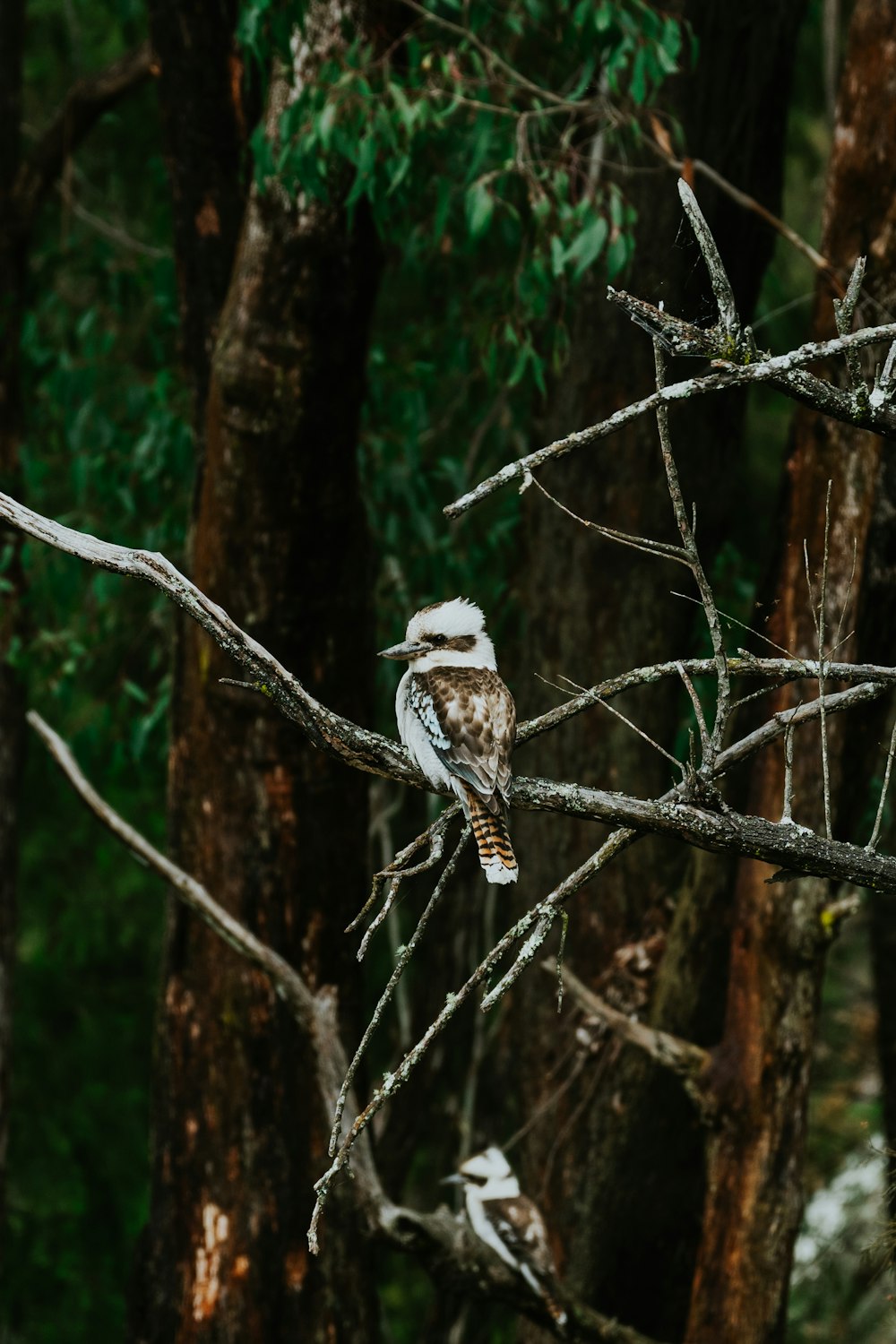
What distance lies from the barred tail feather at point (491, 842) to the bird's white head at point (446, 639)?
739 mm

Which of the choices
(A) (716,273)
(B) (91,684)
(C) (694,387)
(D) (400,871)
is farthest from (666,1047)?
(B) (91,684)

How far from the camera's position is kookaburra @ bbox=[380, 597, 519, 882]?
3.54 meters

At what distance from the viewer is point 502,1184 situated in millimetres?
5930

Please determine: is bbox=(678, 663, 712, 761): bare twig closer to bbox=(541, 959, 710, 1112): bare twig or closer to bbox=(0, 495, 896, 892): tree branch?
bbox=(0, 495, 896, 892): tree branch

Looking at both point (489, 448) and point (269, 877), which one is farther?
point (489, 448)

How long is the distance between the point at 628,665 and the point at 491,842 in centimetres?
227

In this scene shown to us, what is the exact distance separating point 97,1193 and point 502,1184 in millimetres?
5709

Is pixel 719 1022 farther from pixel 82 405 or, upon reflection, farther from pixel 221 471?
pixel 82 405

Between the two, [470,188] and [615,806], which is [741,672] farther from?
[470,188]

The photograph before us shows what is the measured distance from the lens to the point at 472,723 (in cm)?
377

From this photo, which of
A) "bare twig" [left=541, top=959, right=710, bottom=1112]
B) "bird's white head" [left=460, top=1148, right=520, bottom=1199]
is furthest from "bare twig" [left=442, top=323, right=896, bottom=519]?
"bird's white head" [left=460, top=1148, right=520, bottom=1199]

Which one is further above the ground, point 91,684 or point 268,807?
point 91,684

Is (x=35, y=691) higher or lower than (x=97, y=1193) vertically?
higher

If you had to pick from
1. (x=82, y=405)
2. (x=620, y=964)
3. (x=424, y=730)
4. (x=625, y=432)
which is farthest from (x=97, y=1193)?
(x=424, y=730)
